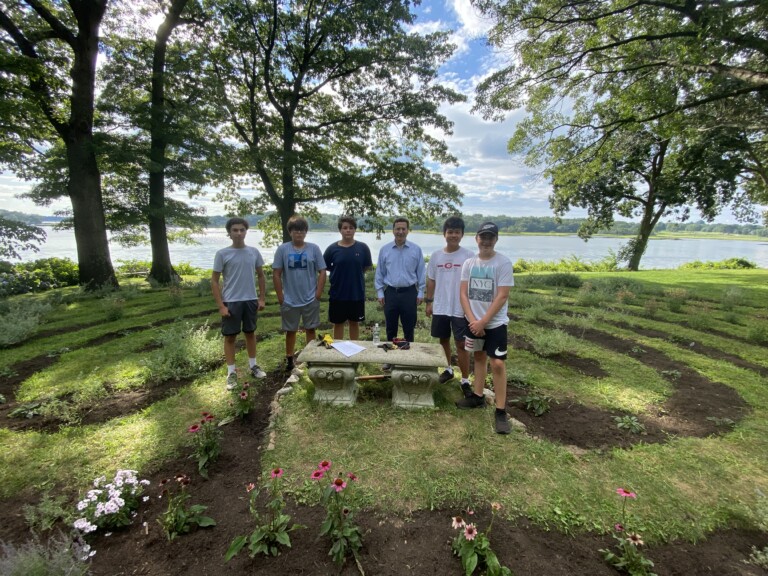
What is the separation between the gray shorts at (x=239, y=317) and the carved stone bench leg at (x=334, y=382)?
1.18 meters

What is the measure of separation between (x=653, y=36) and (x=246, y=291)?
1039cm

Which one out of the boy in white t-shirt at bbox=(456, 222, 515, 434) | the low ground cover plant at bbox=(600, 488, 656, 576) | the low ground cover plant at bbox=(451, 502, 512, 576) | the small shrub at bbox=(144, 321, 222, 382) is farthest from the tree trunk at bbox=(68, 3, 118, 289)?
the low ground cover plant at bbox=(600, 488, 656, 576)

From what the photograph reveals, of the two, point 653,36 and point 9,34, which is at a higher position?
point 9,34

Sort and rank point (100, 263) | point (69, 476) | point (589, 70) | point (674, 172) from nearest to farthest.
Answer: point (69, 476) → point (589, 70) → point (100, 263) → point (674, 172)

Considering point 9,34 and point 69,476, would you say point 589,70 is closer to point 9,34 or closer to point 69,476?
point 69,476

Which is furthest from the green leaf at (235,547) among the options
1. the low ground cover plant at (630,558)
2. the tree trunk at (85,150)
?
the tree trunk at (85,150)

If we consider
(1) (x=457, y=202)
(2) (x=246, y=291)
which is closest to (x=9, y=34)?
(2) (x=246, y=291)

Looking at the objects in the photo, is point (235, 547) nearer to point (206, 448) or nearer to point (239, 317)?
point (206, 448)

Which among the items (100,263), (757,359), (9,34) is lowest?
(757,359)

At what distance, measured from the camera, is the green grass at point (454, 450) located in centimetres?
246

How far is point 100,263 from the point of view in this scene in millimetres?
11219

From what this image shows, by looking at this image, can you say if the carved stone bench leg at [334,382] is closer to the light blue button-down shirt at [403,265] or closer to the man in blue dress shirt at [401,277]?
the man in blue dress shirt at [401,277]

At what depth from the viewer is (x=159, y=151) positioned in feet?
40.4

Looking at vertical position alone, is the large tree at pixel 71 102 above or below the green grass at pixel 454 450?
above
